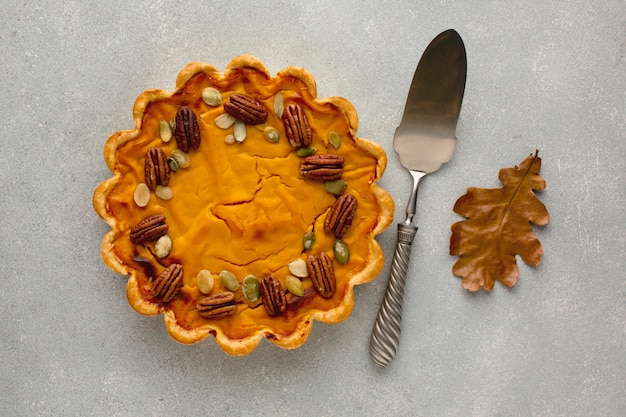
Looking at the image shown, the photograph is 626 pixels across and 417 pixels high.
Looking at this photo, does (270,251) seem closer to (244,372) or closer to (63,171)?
(244,372)

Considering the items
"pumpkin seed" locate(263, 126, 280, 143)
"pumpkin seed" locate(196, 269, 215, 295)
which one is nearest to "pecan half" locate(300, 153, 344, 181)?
"pumpkin seed" locate(263, 126, 280, 143)

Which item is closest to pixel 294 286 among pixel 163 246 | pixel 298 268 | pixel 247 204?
pixel 298 268

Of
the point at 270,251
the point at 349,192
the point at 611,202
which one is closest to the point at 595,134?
the point at 611,202

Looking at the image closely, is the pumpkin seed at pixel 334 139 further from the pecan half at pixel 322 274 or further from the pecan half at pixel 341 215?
the pecan half at pixel 322 274

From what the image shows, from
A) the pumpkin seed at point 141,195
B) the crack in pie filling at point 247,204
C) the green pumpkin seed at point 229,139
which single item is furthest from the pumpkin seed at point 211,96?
the pumpkin seed at point 141,195

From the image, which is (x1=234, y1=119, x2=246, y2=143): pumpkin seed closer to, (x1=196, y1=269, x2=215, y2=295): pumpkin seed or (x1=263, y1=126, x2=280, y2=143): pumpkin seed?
(x1=263, y1=126, x2=280, y2=143): pumpkin seed
